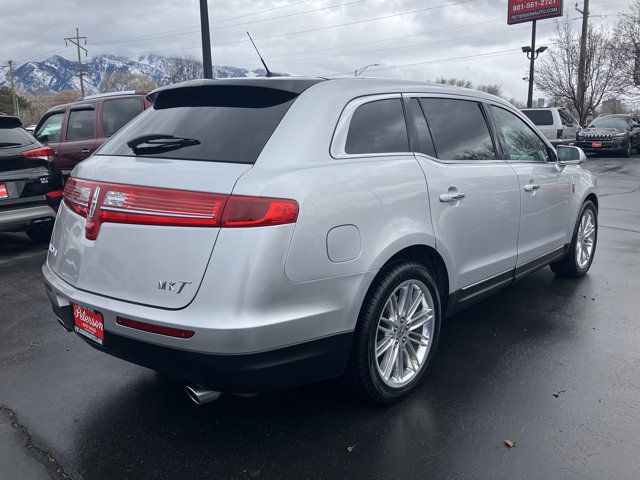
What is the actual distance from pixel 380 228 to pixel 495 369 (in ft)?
4.73

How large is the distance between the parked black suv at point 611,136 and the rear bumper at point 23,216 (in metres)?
21.4

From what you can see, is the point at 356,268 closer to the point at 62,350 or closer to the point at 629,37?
the point at 62,350

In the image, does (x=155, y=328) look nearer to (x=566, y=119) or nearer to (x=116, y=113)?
(x=116, y=113)

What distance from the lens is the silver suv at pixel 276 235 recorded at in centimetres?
248

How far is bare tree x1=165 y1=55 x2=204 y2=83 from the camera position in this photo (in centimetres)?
5603

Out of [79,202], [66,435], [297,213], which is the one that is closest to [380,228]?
[297,213]

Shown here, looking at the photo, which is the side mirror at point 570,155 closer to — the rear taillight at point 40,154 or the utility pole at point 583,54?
the rear taillight at point 40,154

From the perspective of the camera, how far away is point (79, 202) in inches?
117

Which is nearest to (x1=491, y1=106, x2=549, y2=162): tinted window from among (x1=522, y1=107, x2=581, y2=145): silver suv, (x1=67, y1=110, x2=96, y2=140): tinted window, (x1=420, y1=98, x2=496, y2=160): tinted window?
(x1=420, y1=98, x2=496, y2=160): tinted window

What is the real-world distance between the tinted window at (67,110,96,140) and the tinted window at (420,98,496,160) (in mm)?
6531

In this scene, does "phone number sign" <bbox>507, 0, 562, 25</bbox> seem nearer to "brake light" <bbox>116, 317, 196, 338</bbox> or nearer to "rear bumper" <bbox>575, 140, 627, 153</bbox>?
"rear bumper" <bbox>575, 140, 627, 153</bbox>

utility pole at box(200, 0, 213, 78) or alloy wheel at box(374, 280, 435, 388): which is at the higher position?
utility pole at box(200, 0, 213, 78)

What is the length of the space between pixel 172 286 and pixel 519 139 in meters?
3.20

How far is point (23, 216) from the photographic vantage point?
6.61 meters
